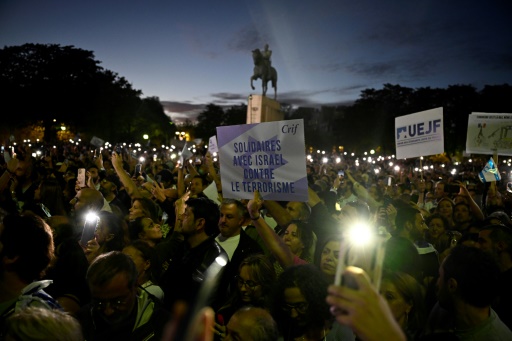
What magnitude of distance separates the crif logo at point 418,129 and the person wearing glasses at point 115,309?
676 centimetres

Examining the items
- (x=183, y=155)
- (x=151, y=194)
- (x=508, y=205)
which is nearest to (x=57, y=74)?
(x=183, y=155)

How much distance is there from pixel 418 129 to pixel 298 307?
6.61 m

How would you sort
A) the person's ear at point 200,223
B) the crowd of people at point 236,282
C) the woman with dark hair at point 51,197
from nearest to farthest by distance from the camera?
1. the crowd of people at point 236,282
2. the person's ear at point 200,223
3. the woman with dark hair at point 51,197

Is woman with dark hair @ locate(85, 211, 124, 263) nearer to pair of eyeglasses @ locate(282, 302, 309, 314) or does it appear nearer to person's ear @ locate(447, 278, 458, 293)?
pair of eyeglasses @ locate(282, 302, 309, 314)

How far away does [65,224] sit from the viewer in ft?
13.6

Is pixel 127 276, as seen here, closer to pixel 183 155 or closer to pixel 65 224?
pixel 65 224

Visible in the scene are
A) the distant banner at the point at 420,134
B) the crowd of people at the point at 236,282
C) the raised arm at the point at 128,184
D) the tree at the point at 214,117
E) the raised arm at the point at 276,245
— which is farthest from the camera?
the tree at the point at 214,117

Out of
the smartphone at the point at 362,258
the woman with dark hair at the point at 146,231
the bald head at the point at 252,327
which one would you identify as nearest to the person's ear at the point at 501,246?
the bald head at the point at 252,327

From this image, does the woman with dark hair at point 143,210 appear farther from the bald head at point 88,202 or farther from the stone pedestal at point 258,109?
the stone pedestal at point 258,109

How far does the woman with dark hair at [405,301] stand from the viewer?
2.67m

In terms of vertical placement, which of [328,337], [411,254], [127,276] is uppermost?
[127,276]

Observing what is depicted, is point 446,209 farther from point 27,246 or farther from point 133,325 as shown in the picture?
point 27,246

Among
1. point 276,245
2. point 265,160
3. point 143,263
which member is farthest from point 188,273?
point 265,160

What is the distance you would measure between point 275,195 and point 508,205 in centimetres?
539
